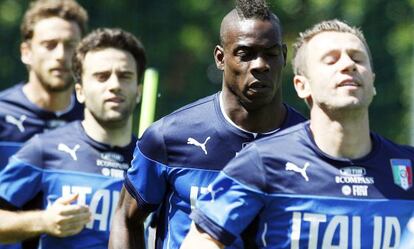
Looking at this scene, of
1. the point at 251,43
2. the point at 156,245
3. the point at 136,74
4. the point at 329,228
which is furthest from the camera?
the point at 136,74

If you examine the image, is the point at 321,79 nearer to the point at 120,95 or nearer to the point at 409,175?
the point at 409,175

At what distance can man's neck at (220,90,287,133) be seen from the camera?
5.92 meters

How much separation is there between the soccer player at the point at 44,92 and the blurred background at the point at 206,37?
212 inches

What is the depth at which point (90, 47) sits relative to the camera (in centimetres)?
737

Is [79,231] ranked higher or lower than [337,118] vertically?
lower

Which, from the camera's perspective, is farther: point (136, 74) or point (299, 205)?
point (136, 74)

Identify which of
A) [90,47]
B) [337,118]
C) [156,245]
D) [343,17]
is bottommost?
[156,245]

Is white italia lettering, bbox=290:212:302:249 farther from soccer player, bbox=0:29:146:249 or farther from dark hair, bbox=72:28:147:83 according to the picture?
dark hair, bbox=72:28:147:83

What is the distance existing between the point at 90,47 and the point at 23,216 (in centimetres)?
106

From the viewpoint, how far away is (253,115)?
19.4 feet

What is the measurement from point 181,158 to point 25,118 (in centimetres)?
233

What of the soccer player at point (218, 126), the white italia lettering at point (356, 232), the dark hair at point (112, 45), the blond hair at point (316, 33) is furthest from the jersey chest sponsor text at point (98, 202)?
the white italia lettering at point (356, 232)

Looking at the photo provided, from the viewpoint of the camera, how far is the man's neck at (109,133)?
281 inches

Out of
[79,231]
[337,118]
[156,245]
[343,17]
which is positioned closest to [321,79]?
[337,118]
